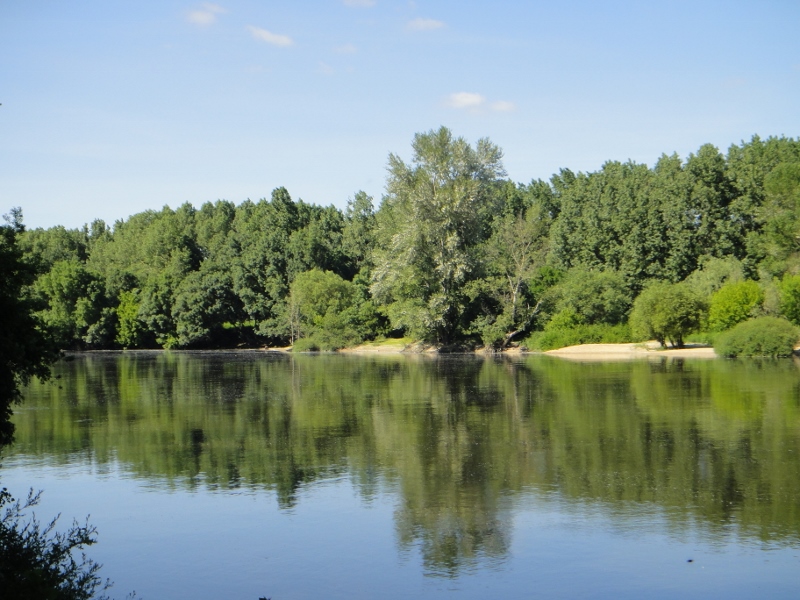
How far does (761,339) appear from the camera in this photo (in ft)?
160

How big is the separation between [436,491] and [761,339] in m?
38.2

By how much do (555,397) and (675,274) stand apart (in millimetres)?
42979

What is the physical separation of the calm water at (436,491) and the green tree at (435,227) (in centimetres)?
3208

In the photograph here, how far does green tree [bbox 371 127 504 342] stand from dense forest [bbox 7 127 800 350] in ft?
0.38

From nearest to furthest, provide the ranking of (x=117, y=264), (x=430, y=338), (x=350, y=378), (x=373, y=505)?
(x=373, y=505)
(x=350, y=378)
(x=430, y=338)
(x=117, y=264)

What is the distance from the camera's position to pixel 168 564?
12484 mm

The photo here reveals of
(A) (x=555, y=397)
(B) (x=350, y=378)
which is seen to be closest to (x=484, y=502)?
(A) (x=555, y=397)

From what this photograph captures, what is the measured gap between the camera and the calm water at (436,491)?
38.2 feet

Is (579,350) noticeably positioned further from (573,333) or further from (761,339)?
(761,339)

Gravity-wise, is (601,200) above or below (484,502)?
above

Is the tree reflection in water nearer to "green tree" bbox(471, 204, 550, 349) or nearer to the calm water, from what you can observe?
the calm water

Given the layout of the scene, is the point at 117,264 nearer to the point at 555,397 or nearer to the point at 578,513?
the point at 555,397

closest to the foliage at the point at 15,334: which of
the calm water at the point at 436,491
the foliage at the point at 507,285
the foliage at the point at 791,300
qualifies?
the calm water at the point at 436,491

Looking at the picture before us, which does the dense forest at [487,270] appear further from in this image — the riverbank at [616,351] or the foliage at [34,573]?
the foliage at [34,573]
